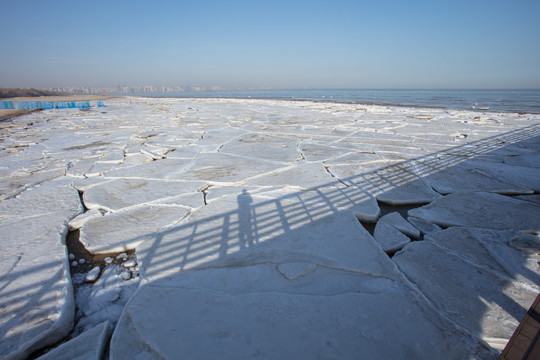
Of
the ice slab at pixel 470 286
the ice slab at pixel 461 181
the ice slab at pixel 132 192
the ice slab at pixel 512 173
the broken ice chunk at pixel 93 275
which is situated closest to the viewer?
the ice slab at pixel 470 286

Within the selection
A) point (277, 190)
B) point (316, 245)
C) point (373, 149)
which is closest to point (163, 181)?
point (277, 190)

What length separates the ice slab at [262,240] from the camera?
150 cm

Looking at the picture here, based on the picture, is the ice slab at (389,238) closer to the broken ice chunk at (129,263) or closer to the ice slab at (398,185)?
the ice slab at (398,185)

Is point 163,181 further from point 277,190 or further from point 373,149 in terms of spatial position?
point 373,149

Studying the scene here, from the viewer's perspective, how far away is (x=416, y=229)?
1.93m

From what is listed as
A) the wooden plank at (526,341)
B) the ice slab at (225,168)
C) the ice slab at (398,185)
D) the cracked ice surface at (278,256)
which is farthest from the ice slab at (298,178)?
the wooden plank at (526,341)

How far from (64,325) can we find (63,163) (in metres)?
3.45

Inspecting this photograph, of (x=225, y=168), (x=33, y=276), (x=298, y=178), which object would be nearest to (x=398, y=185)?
(x=298, y=178)

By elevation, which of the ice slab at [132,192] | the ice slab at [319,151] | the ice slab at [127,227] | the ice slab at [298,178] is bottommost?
the ice slab at [127,227]

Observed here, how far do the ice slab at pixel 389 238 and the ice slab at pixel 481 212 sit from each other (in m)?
0.38

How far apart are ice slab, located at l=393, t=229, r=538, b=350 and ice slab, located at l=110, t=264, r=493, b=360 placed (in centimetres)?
12

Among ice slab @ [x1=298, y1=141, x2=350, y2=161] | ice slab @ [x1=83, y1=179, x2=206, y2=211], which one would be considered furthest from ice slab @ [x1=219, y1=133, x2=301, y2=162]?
ice slab @ [x1=83, y1=179, x2=206, y2=211]

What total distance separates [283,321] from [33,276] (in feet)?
4.71

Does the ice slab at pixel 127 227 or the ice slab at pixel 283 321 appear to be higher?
the ice slab at pixel 127 227
